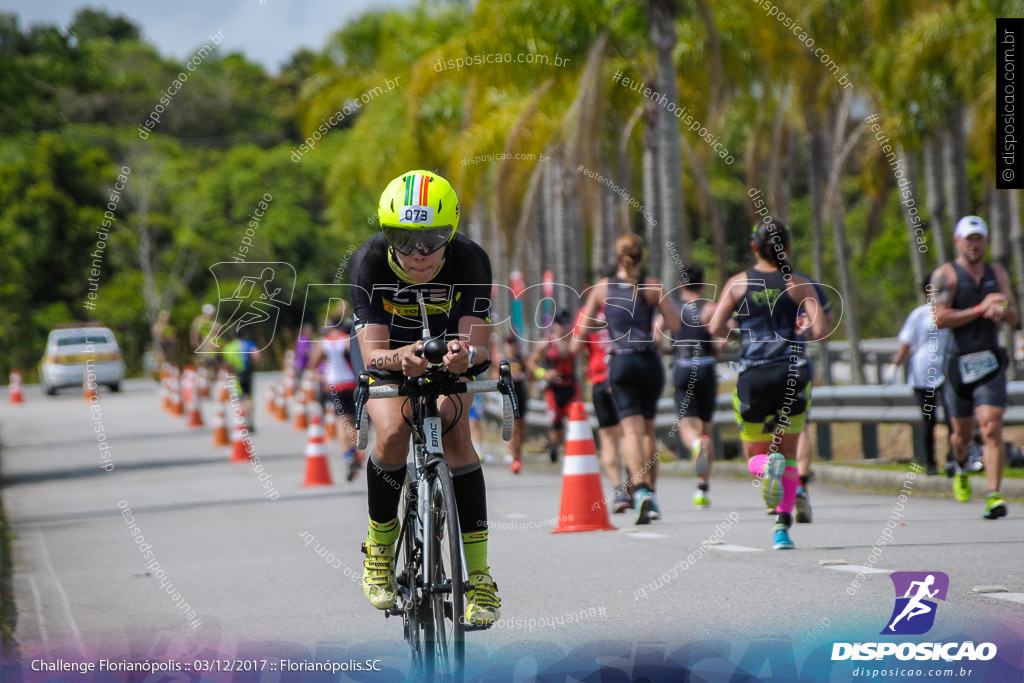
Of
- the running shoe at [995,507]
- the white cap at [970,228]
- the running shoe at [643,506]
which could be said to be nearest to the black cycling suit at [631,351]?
the running shoe at [643,506]

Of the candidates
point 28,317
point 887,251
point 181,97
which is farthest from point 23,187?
point 887,251

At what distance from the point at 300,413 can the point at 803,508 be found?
16179 millimetres

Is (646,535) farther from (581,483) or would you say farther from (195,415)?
(195,415)

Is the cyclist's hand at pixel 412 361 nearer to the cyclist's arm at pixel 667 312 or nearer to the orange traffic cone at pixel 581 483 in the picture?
the orange traffic cone at pixel 581 483

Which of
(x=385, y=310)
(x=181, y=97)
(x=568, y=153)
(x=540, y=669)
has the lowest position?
(x=540, y=669)

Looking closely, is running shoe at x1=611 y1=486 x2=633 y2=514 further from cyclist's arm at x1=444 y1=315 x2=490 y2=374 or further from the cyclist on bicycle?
cyclist's arm at x1=444 y1=315 x2=490 y2=374

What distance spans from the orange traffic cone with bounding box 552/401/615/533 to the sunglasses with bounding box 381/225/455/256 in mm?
5162

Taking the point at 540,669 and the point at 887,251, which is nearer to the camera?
the point at 540,669

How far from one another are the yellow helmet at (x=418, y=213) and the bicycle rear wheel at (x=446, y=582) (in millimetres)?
843

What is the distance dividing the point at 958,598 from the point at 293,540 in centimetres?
589

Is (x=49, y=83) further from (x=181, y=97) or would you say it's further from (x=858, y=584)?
(x=181, y=97)

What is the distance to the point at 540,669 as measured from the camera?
5.86m

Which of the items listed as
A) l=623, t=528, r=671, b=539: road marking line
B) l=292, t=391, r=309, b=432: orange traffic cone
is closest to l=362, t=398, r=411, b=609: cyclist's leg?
l=623, t=528, r=671, b=539: road marking line

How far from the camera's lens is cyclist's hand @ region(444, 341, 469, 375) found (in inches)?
210
